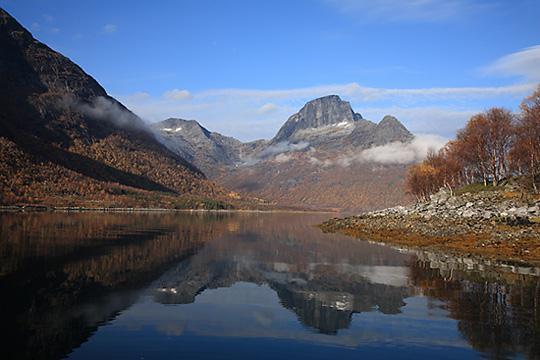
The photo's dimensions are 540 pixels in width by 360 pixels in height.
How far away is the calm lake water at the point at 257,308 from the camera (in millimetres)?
16812

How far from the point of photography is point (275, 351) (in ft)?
54.7

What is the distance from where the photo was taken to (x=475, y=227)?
51.8 m

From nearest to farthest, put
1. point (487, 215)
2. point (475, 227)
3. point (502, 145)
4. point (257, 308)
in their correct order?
point (257, 308) < point (475, 227) < point (487, 215) < point (502, 145)

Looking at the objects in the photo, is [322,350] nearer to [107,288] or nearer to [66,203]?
[107,288]

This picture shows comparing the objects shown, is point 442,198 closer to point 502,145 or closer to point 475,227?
point 502,145

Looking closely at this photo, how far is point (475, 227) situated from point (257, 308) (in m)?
35.9

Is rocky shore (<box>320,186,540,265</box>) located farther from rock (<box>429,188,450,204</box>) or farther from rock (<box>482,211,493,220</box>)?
rock (<box>429,188,450,204</box>)

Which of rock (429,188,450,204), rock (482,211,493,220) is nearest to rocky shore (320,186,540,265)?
rock (482,211,493,220)

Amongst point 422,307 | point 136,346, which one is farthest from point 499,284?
point 136,346

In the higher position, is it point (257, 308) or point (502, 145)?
point (502, 145)

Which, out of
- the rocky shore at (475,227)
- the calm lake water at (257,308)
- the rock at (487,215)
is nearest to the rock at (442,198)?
the rocky shore at (475,227)

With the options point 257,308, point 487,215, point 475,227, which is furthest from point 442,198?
point 257,308

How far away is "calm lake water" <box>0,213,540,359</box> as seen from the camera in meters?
16.8

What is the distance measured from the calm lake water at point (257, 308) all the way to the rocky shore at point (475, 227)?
624cm
